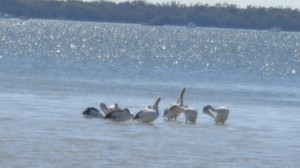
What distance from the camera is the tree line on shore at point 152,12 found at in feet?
488

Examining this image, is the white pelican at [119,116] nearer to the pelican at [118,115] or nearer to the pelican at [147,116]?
the pelican at [118,115]

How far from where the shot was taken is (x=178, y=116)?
24.1 m

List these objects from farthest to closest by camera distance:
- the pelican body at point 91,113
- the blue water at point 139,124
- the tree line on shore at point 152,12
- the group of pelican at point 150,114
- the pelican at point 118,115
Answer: the tree line on shore at point 152,12, the pelican body at point 91,113, the group of pelican at point 150,114, the pelican at point 118,115, the blue water at point 139,124

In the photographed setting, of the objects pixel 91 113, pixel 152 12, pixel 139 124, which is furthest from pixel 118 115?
pixel 152 12

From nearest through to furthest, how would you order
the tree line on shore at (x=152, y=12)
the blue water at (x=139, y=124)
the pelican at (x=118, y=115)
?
the blue water at (x=139, y=124), the pelican at (x=118, y=115), the tree line on shore at (x=152, y=12)

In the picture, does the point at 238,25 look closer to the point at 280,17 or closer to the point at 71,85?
the point at 280,17

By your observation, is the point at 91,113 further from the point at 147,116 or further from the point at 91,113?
the point at 147,116

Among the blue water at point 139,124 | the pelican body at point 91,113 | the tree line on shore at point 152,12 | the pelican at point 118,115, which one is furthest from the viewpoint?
the tree line on shore at point 152,12

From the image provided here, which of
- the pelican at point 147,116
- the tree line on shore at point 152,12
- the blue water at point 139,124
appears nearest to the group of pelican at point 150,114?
the pelican at point 147,116

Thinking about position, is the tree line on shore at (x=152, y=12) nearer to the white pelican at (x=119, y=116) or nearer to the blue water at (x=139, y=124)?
Answer: the blue water at (x=139, y=124)

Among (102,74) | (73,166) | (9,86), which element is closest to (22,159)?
(73,166)

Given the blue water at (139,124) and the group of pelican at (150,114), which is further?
the group of pelican at (150,114)

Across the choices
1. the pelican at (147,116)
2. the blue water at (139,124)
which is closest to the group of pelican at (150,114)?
the pelican at (147,116)

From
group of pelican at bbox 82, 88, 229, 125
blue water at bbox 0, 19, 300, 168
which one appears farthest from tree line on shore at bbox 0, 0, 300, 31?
group of pelican at bbox 82, 88, 229, 125
